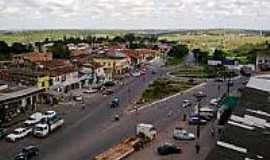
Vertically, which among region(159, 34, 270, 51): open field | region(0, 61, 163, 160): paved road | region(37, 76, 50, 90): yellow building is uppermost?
region(37, 76, 50, 90): yellow building

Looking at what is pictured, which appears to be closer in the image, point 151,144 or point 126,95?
point 151,144

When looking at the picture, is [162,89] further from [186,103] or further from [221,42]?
[221,42]

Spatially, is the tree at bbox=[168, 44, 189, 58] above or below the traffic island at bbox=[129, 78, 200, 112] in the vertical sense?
above

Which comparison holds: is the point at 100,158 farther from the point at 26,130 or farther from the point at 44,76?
the point at 44,76

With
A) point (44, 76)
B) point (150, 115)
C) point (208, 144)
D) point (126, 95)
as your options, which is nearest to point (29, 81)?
point (44, 76)

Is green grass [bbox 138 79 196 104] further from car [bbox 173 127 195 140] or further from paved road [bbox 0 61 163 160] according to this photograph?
car [bbox 173 127 195 140]

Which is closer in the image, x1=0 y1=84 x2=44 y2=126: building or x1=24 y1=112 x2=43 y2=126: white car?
x1=24 y1=112 x2=43 y2=126: white car

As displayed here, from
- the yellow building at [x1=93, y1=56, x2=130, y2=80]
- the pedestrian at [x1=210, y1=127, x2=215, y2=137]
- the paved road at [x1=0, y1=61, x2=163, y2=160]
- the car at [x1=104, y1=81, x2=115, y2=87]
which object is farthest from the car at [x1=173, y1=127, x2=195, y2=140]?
the yellow building at [x1=93, y1=56, x2=130, y2=80]

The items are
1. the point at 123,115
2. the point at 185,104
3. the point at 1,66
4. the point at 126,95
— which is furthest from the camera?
the point at 1,66
